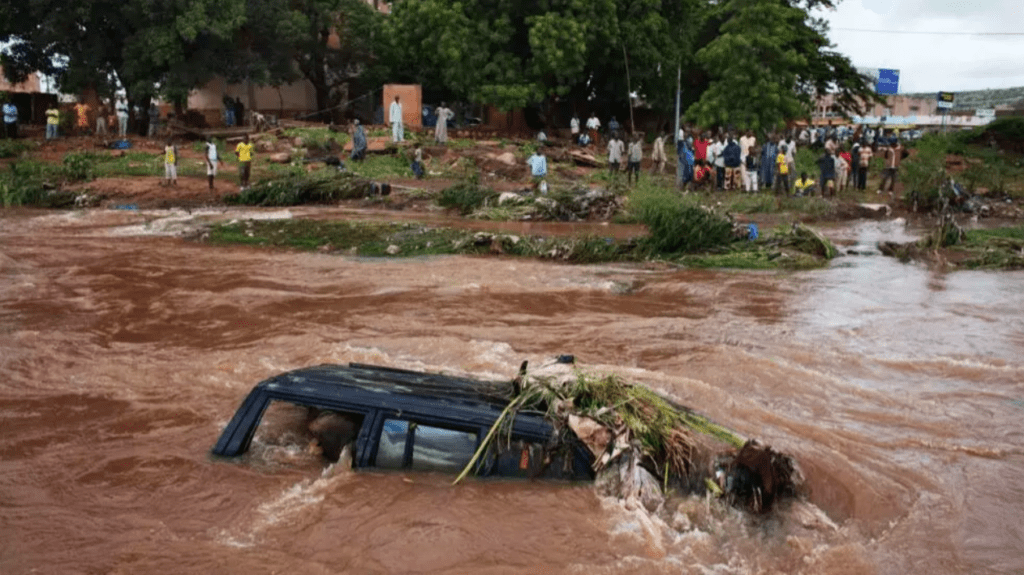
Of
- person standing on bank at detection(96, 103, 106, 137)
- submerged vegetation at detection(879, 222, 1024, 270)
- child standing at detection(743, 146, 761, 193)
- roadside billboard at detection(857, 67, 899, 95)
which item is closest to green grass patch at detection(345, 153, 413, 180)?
child standing at detection(743, 146, 761, 193)

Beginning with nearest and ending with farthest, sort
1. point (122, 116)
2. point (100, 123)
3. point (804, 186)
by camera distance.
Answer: point (804, 186), point (122, 116), point (100, 123)

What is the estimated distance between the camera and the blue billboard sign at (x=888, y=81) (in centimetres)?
4881

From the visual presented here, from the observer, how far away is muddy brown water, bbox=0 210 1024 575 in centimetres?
580

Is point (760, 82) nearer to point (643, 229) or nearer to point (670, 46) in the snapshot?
point (670, 46)

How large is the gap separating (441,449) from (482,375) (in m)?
3.11

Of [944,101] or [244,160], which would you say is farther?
[944,101]

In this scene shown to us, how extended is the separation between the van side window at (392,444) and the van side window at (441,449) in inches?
3.1

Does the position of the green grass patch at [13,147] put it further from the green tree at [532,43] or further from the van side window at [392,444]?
the van side window at [392,444]

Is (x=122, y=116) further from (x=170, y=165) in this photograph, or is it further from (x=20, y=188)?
(x=170, y=165)

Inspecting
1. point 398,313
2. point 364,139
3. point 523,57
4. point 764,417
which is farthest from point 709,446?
point 523,57

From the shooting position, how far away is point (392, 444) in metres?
6.01

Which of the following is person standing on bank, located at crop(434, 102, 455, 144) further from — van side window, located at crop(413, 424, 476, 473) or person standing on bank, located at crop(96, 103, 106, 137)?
van side window, located at crop(413, 424, 476, 473)

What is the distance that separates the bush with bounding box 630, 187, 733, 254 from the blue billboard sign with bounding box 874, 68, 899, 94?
3637 cm

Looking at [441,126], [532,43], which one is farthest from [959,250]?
[532,43]
